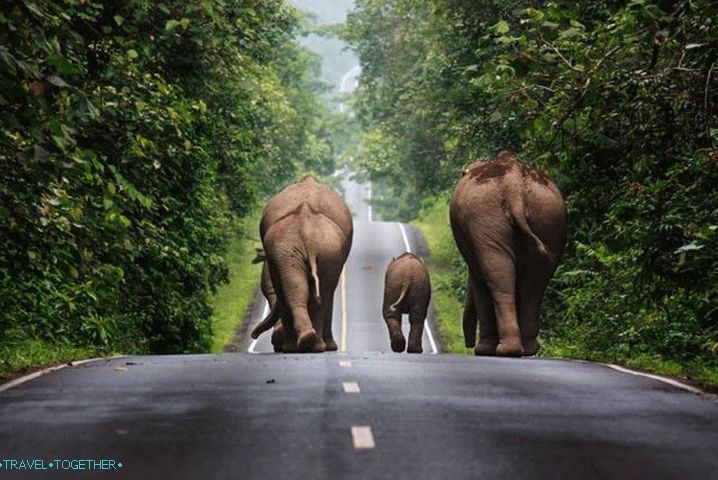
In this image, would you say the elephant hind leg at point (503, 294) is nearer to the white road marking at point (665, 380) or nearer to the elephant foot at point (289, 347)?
the elephant foot at point (289, 347)

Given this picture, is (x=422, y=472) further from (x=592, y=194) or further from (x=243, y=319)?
(x=243, y=319)

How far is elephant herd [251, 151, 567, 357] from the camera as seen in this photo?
21.0 metres

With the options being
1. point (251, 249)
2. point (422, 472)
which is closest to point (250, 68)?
point (422, 472)

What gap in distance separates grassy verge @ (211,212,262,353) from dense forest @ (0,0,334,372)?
209 inches

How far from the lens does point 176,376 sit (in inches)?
544

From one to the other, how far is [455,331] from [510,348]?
85.8 feet

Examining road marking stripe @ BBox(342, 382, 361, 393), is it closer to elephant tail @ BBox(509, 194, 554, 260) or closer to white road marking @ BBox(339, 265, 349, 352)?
elephant tail @ BBox(509, 194, 554, 260)

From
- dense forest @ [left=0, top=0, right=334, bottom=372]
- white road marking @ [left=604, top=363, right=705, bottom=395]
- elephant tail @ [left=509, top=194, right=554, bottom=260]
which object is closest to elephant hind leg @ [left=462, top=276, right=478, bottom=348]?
elephant tail @ [left=509, top=194, right=554, bottom=260]

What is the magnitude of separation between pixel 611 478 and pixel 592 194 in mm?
10922

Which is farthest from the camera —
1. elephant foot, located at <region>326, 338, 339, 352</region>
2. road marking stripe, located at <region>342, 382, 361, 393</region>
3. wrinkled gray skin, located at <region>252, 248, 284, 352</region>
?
wrinkled gray skin, located at <region>252, 248, 284, 352</region>

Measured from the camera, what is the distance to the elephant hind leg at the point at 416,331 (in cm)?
2911

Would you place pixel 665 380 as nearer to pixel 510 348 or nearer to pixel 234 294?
pixel 510 348

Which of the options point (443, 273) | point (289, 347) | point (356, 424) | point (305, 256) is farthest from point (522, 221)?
point (443, 273)

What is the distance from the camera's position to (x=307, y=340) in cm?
2109
